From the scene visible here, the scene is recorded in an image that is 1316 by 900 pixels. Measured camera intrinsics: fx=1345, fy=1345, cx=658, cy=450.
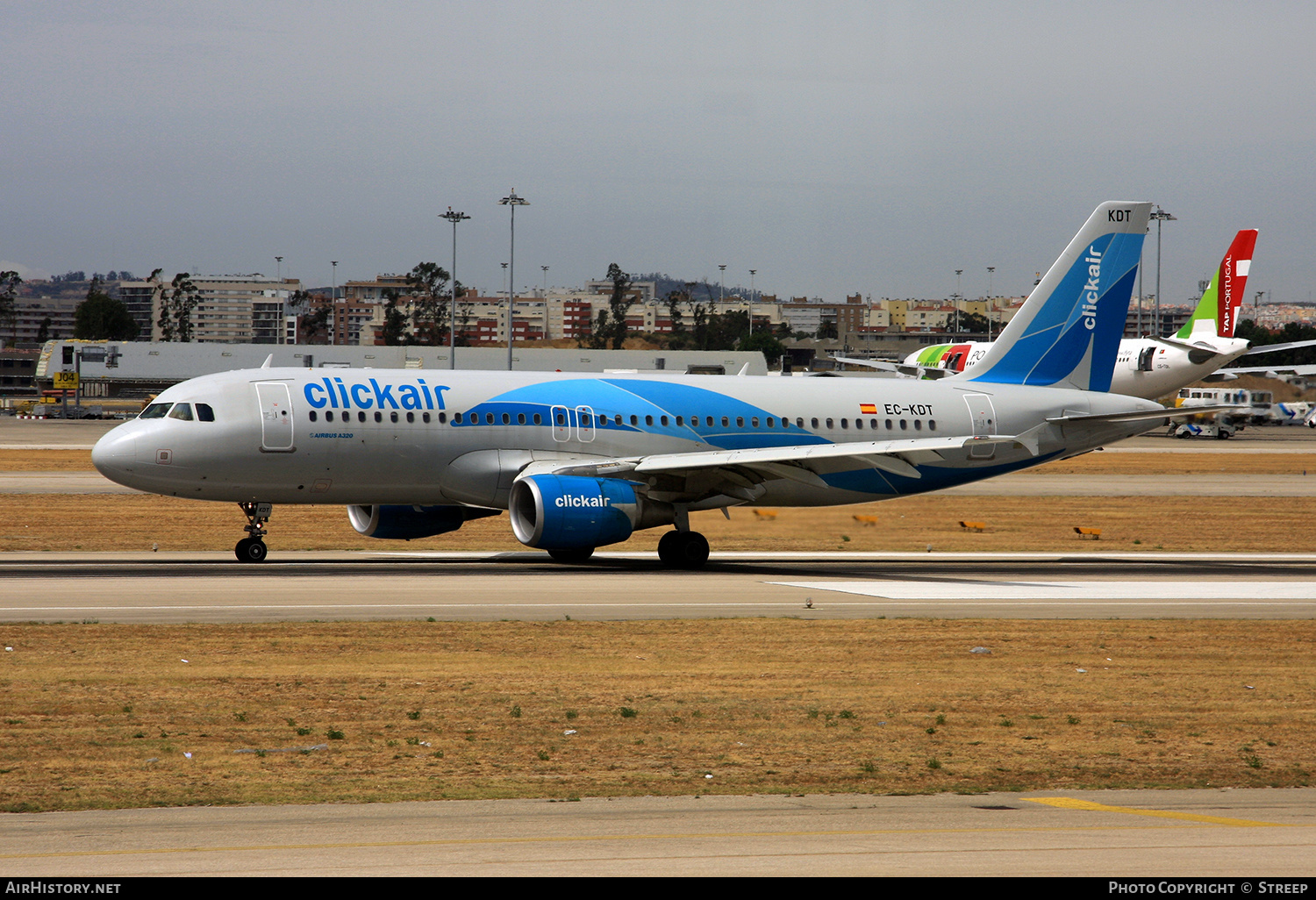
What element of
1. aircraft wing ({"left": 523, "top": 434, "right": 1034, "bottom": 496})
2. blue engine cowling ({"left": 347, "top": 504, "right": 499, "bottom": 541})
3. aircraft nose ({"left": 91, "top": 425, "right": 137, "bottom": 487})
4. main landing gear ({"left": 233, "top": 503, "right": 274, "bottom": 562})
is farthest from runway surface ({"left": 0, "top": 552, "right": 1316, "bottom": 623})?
aircraft wing ({"left": 523, "top": 434, "right": 1034, "bottom": 496})

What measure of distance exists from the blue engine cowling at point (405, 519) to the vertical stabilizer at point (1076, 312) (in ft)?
48.9

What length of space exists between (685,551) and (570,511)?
13.3ft

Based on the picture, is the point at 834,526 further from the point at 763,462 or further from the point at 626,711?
the point at 626,711

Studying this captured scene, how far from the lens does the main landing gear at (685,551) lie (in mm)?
31906

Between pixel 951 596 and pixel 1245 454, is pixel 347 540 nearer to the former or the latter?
pixel 951 596

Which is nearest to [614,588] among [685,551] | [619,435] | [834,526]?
[685,551]

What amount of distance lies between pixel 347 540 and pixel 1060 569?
19373 millimetres

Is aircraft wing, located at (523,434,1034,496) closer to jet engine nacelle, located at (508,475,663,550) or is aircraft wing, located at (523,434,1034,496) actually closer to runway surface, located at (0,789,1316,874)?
jet engine nacelle, located at (508,475,663,550)

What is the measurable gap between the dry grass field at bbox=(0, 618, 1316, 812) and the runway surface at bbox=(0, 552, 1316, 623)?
1963 millimetres

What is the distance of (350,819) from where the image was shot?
10.9 m

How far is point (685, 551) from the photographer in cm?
3192

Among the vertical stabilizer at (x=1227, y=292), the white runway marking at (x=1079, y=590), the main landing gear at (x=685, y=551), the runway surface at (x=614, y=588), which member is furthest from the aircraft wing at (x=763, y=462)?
the vertical stabilizer at (x=1227, y=292)

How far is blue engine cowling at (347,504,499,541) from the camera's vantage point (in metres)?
32.5
